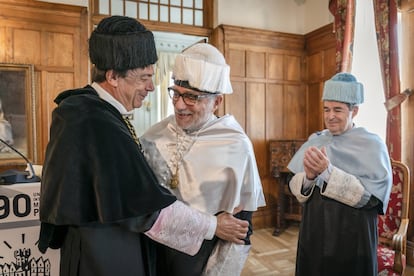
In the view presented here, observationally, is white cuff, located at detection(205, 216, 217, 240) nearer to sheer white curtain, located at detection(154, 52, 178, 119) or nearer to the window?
the window

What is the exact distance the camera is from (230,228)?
1.13 meters

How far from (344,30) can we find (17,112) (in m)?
3.69

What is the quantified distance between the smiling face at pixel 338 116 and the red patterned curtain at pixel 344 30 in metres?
1.75

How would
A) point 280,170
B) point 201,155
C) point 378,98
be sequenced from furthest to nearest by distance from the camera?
point 280,170, point 378,98, point 201,155

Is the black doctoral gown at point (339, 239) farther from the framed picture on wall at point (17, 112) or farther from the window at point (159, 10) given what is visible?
the window at point (159, 10)

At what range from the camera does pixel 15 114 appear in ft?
11.4

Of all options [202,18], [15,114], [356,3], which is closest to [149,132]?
[15,114]

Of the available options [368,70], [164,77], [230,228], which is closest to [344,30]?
[368,70]

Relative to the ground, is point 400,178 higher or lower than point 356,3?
lower

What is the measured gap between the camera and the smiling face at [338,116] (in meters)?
1.81

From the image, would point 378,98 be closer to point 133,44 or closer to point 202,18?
point 202,18

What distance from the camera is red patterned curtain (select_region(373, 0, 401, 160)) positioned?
10.0 ft

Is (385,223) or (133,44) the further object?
(385,223)

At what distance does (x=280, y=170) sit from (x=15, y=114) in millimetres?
3256
